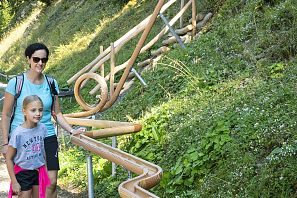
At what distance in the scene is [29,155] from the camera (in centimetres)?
432

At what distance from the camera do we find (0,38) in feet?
124

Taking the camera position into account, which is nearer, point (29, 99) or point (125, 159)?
point (125, 159)

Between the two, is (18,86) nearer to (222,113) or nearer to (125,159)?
(125,159)

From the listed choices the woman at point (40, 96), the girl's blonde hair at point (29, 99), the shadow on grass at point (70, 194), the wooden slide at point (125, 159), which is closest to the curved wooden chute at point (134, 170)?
the wooden slide at point (125, 159)

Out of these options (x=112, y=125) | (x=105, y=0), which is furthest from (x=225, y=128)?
(x=105, y=0)

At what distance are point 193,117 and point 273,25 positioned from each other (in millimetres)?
2300

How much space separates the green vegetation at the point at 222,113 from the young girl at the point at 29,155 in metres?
1.62

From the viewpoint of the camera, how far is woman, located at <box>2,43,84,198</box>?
441 cm

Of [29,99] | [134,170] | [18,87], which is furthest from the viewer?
[18,87]

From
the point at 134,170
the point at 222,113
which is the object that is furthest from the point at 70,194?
the point at 134,170

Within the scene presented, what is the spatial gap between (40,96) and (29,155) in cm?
51

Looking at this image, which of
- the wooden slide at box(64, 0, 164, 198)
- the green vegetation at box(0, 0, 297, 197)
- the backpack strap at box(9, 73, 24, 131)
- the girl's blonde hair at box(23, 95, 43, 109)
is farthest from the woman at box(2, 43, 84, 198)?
the green vegetation at box(0, 0, 297, 197)

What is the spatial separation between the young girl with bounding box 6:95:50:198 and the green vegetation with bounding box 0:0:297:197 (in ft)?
5.31

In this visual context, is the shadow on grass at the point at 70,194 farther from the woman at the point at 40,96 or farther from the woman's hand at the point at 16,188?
the woman's hand at the point at 16,188
